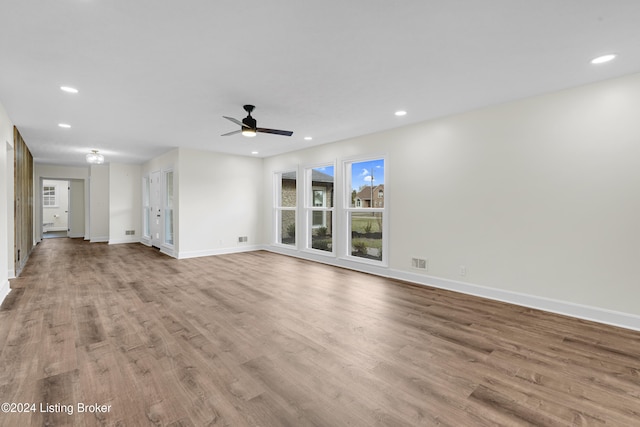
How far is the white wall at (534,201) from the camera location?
118 inches

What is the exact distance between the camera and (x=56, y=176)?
9648 millimetres

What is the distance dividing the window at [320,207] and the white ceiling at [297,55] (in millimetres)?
2212

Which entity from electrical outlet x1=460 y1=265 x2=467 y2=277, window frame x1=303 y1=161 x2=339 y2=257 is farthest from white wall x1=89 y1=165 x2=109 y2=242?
electrical outlet x1=460 y1=265 x2=467 y2=277

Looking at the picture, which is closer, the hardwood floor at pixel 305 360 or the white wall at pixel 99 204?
the hardwood floor at pixel 305 360

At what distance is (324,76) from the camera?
2.95 metres

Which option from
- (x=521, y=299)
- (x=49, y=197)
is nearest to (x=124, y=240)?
(x=49, y=197)

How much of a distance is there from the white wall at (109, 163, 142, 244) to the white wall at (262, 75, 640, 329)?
8405mm

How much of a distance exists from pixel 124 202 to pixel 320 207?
6602 mm

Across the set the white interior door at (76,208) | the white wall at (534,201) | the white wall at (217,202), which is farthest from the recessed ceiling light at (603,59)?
the white interior door at (76,208)

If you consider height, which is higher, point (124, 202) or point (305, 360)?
point (124, 202)

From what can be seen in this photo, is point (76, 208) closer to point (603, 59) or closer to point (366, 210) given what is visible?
point (366, 210)

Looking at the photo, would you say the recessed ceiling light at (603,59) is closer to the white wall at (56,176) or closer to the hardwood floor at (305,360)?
the hardwood floor at (305,360)

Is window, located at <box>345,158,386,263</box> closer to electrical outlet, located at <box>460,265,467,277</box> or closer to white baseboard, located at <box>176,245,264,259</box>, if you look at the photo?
electrical outlet, located at <box>460,265,467,277</box>

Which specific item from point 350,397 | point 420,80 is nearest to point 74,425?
point 350,397
